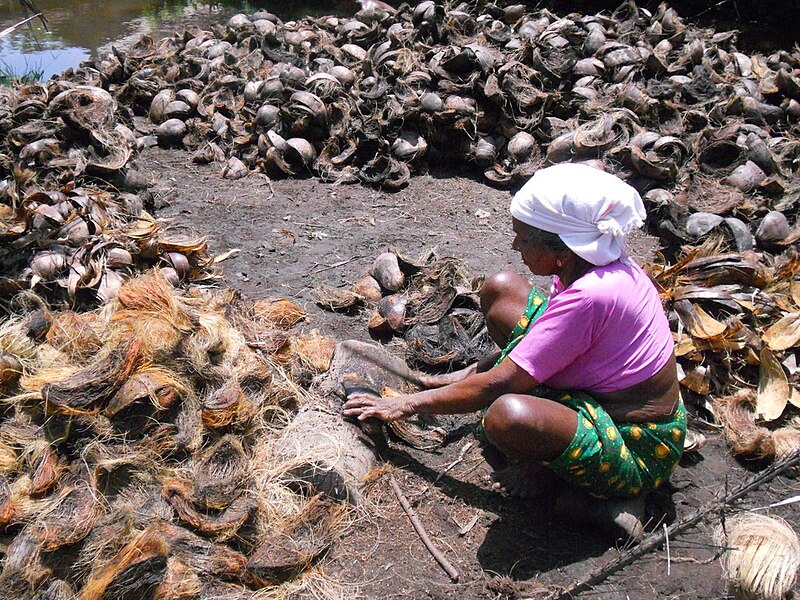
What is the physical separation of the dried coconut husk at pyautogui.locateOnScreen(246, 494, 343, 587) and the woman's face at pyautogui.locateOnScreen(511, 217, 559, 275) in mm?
1080

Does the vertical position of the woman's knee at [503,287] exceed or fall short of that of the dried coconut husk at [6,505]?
it exceeds it

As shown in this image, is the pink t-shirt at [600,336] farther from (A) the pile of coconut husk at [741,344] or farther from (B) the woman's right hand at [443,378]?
(A) the pile of coconut husk at [741,344]

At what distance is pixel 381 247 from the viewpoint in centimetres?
421

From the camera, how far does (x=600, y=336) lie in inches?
83.0

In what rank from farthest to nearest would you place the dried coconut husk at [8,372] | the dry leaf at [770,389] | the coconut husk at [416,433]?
the dry leaf at [770,389], the coconut husk at [416,433], the dried coconut husk at [8,372]

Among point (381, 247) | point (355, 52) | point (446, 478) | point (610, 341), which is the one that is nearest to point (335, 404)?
point (446, 478)

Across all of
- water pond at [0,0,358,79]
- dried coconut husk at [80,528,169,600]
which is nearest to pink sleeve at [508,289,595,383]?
dried coconut husk at [80,528,169,600]

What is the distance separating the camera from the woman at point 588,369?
2.03 metres

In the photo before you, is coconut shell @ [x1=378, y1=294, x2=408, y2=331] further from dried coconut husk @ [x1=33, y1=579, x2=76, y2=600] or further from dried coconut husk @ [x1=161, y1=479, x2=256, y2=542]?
dried coconut husk @ [x1=33, y1=579, x2=76, y2=600]

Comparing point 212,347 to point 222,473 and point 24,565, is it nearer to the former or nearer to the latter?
point 222,473

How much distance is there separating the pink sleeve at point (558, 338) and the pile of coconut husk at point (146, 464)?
881mm

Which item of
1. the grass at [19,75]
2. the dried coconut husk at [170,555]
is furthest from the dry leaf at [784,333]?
the grass at [19,75]

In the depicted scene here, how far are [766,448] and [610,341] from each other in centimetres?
105

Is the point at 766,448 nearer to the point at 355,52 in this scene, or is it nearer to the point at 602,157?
the point at 602,157
